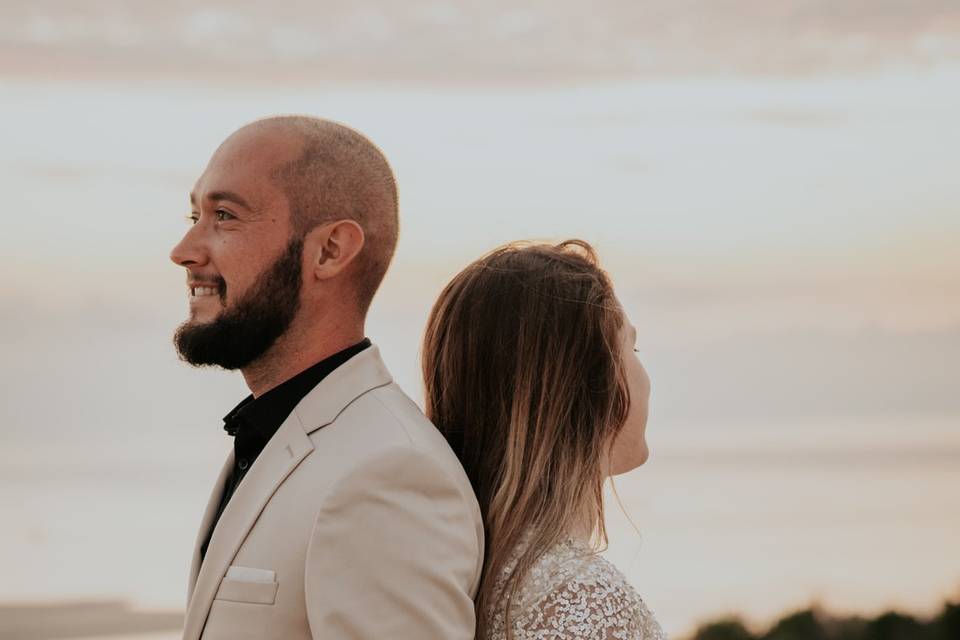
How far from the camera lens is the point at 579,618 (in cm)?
292

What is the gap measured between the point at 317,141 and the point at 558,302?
68 centimetres

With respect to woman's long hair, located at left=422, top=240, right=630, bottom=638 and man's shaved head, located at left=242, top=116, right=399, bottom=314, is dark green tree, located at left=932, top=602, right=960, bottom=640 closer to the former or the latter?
woman's long hair, located at left=422, top=240, right=630, bottom=638

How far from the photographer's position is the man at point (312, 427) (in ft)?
9.14

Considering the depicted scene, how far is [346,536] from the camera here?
110 inches

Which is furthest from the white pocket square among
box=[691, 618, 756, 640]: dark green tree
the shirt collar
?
box=[691, 618, 756, 640]: dark green tree

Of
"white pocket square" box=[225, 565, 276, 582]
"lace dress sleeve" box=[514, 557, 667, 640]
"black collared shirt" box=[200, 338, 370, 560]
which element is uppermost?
"black collared shirt" box=[200, 338, 370, 560]

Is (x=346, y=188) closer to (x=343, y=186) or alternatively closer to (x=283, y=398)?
(x=343, y=186)

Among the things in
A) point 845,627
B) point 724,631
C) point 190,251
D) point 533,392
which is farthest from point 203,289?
point 845,627

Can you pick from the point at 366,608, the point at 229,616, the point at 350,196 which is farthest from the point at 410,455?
the point at 350,196

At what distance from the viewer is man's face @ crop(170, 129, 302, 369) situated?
314 cm

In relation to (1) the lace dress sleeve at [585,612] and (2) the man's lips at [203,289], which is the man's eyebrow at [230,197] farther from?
(1) the lace dress sleeve at [585,612]

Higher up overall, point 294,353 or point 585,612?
point 294,353

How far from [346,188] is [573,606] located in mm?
1084

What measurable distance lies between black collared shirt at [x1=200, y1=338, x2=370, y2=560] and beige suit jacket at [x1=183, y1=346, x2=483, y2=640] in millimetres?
70
